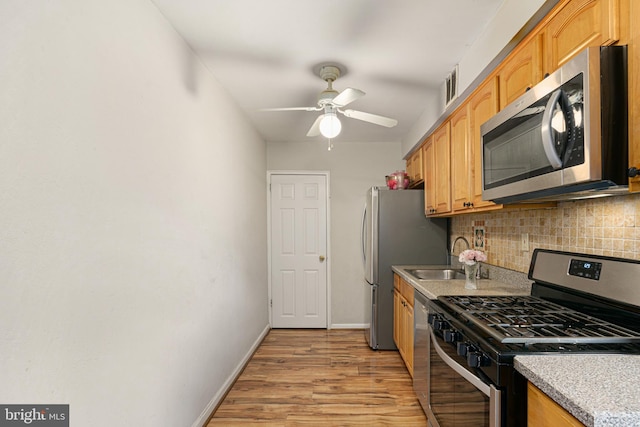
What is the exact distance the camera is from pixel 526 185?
4.83ft

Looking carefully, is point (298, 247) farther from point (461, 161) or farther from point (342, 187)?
point (461, 161)

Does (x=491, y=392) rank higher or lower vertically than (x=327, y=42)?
lower

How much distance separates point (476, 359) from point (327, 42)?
1863 millimetres

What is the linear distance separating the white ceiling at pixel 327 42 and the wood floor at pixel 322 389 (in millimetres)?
2469

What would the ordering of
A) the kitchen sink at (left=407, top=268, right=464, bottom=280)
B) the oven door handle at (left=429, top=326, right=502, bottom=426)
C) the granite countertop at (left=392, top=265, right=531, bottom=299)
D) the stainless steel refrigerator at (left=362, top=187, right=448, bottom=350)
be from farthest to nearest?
the stainless steel refrigerator at (left=362, top=187, right=448, bottom=350) < the kitchen sink at (left=407, top=268, right=464, bottom=280) < the granite countertop at (left=392, top=265, right=531, bottom=299) < the oven door handle at (left=429, top=326, right=502, bottom=426)

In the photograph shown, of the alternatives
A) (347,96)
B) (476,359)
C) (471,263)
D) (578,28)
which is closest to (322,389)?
(471,263)

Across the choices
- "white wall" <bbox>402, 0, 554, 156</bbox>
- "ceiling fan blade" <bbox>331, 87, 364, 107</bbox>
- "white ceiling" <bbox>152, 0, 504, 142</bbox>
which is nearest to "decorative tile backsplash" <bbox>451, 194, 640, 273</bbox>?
"white wall" <bbox>402, 0, 554, 156</bbox>

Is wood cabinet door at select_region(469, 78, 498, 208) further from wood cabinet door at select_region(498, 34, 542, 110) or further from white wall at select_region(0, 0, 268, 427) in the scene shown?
white wall at select_region(0, 0, 268, 427)

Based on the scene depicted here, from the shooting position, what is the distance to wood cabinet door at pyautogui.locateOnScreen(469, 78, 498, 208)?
6.59 feet

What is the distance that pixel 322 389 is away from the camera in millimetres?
2770

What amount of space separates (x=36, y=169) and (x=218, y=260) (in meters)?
1.64

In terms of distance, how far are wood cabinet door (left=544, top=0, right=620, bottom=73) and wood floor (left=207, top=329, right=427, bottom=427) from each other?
2.33 meters

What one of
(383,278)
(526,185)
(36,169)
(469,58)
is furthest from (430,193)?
(36,169)

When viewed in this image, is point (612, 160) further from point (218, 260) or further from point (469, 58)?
point (218, 260)
